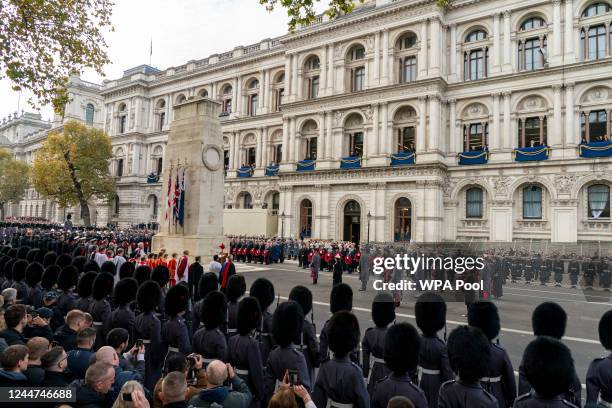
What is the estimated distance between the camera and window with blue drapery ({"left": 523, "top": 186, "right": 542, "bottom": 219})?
28.1m

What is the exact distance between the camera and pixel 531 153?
27953 millimetres

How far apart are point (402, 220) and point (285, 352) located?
28774mm

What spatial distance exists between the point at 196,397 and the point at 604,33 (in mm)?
34522

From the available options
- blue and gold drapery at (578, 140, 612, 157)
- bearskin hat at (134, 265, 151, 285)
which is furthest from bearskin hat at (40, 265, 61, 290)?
blue and gold drapery at (578, 140, 612, 157)

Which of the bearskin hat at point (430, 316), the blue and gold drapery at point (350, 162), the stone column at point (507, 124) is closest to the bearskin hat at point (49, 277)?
the bearskin hat at point (430, 316)

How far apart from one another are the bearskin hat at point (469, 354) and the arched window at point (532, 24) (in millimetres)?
32696

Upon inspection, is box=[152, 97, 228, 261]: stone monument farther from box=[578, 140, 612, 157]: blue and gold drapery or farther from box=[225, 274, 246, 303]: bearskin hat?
box=[578, 140, 612, 157]: blue and gold drapery

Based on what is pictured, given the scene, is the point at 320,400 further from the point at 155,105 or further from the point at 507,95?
the point at 155,105

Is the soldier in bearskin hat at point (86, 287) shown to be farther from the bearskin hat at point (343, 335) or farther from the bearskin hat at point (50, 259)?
the bearskin hat at point (343, 335)

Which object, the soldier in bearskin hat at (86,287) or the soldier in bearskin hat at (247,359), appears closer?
the soldier in bearskin hat at (247,359)

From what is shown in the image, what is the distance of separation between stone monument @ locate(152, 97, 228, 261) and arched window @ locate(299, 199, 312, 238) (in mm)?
18525

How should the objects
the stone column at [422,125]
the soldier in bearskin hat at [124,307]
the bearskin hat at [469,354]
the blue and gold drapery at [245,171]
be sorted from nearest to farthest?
the bearskin hat at [469,354], the soldier in bearskin hat at [124,307], the stone column at [422,125], the blue and gold drapery at [245,171]

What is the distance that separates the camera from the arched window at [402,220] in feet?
104

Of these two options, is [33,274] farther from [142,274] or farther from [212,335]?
[212,335]
